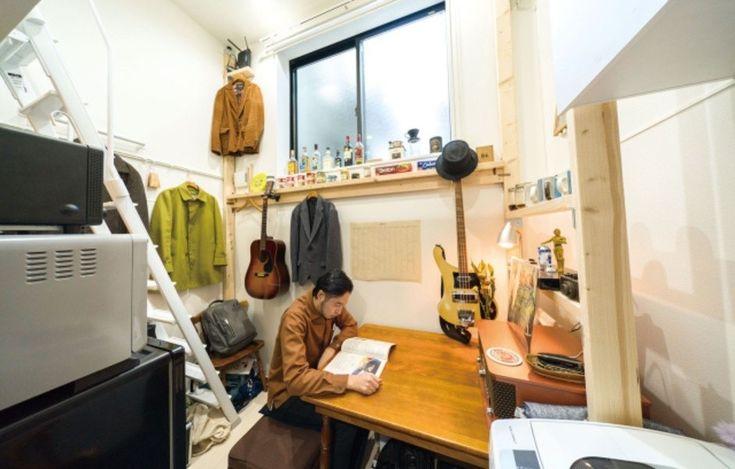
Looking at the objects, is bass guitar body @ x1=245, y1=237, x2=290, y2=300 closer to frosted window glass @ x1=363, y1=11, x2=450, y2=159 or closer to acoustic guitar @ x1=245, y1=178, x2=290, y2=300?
acoustic guitar @ x1=245, y1=178, x2=290, y2=300

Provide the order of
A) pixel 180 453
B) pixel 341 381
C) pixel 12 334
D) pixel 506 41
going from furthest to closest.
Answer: pixel 506 41 → pixel 341 381 → pixel 180 453 → pixel 12 334

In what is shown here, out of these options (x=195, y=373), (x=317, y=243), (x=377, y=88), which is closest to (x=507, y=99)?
(x=377, y=88)

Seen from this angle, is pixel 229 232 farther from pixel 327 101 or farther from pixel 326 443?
pixel 326 443

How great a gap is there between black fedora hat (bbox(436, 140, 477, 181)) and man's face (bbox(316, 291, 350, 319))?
0.92 meters

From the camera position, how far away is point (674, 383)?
556mm

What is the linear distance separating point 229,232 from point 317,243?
103 centimetres

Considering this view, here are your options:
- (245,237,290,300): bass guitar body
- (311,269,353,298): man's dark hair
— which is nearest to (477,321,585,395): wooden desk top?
(311,269,353,298): man's dark hair

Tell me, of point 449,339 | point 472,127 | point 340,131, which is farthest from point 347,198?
point 449,339

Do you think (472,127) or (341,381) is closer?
(341,381)

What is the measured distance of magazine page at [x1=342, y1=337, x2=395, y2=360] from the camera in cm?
112

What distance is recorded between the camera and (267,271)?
6.02 ft

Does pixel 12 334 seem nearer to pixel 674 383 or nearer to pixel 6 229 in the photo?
pixel 6 229

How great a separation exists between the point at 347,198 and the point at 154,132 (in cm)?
153

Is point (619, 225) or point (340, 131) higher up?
point (340, 131)
